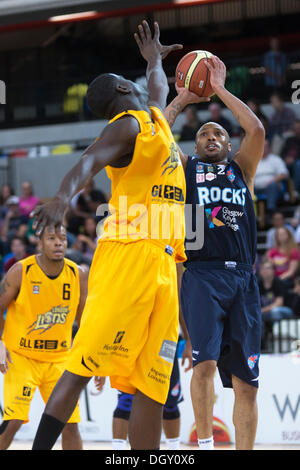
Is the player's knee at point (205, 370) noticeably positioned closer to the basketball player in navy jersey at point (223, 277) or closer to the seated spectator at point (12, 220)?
the basketball player in navy jersey at point (223, 277)

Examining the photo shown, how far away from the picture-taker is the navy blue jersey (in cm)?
477

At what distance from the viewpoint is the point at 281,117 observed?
13703 millimetres

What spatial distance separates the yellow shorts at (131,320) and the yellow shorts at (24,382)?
2.05 m

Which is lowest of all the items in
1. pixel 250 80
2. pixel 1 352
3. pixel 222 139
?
pixel 1 352

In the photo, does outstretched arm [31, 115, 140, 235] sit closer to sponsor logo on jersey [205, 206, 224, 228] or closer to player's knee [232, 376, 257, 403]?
sponsor logo on jersey [205, 206, 224, 228]

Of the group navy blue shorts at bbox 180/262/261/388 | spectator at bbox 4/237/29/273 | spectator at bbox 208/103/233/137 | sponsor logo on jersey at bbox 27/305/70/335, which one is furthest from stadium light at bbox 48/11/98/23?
navy blue shorts at bbox 180/262/261/388

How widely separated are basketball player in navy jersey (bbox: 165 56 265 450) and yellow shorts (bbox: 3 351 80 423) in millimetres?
1379

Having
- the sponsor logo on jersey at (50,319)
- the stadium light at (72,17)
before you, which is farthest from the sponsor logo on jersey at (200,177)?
the stadium light at (72,17)

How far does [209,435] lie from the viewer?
14.8 feet

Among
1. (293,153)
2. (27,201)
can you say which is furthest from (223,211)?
(27,201)

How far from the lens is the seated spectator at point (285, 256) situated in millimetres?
10141
